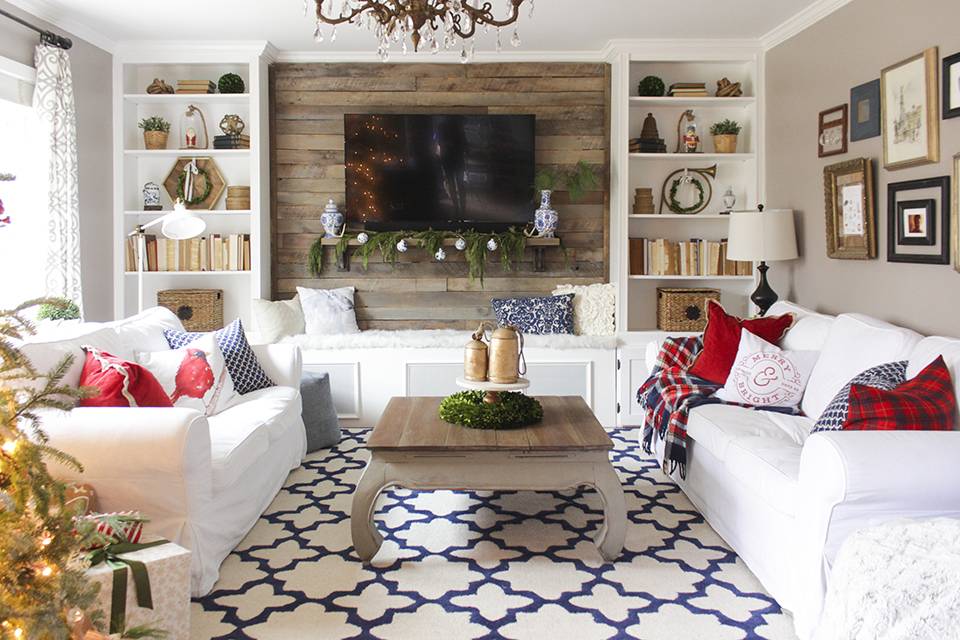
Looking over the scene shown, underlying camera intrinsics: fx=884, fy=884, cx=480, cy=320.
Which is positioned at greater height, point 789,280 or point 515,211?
point 515,211

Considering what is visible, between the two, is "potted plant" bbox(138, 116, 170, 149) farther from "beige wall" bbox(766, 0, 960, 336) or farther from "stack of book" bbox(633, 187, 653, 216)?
"beige wall" bbox(766, 0, 960, 336)

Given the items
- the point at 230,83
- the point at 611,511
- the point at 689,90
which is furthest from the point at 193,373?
the point at 689,90

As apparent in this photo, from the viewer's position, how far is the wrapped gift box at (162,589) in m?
2.33

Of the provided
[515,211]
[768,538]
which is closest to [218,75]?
[515,211]

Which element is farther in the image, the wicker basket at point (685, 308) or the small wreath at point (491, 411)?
the wicker basket at point (685, 308)

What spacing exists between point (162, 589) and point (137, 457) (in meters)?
0.55

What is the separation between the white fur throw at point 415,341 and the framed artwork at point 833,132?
1.66m

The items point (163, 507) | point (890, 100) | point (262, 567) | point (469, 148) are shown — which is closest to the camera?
point (163, 507)

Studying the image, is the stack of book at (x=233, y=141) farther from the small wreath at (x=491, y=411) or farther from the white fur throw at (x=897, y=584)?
the white fur throw at (x=897, y=584)

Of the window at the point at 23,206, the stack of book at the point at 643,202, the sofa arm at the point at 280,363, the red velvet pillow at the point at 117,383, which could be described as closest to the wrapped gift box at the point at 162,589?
the red velvet pillow at the point at 117,383

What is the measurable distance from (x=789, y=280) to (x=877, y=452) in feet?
9.54

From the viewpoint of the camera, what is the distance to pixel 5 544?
1.66m

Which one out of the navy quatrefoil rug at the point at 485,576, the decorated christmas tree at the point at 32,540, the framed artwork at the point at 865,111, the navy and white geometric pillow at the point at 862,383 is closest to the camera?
the decorated christmas tree at the point at 32,540

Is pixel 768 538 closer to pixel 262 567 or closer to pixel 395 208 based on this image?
pixel 262 567
